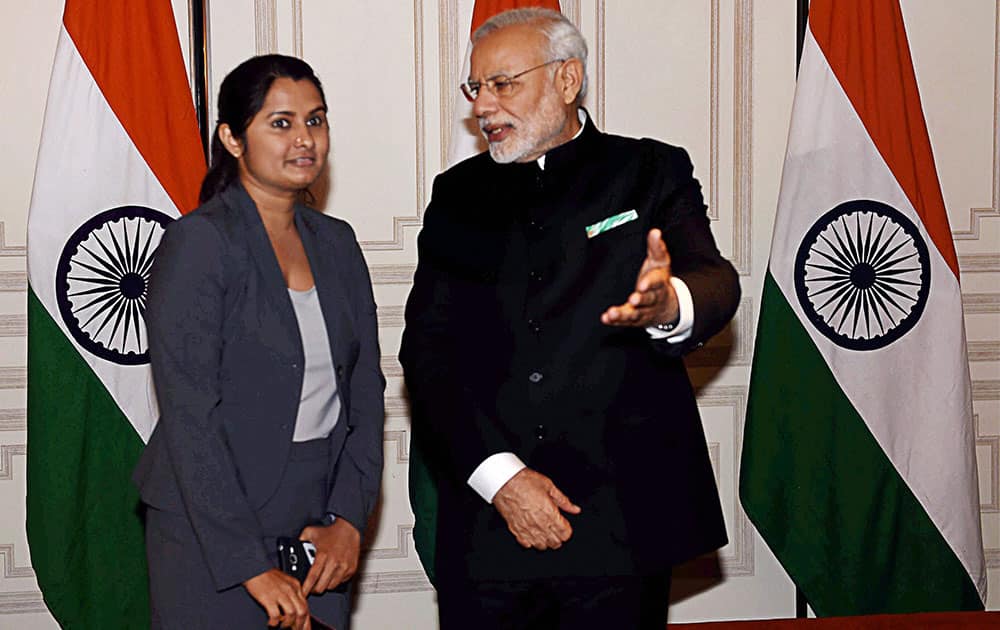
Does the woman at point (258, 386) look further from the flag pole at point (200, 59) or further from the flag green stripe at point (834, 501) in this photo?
the flag green stripe at point (834, 501)

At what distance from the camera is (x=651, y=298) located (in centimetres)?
197

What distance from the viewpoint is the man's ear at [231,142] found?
2.53 metres

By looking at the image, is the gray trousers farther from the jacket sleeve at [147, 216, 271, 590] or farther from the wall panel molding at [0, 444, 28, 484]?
the wall panel molding at [0, 444, 28, 484]

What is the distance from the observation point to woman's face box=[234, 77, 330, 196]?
249cm

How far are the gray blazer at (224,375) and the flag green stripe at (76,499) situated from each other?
1.25 m

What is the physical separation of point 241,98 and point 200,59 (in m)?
1.53

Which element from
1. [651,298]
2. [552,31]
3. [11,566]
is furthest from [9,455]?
[651,298]

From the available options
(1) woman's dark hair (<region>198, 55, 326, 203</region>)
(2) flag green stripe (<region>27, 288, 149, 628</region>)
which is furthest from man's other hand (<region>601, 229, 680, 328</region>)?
(2) flag green stripe (<region>27, 288, 149, 628</region>)

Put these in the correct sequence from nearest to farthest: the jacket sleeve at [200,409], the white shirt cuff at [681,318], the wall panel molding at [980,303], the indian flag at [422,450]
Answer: the white shirt cuff at [681,318] → the jacket sleeve at [200,409] → the indian flag at [422,450] → the wall panel molding at [980,303]

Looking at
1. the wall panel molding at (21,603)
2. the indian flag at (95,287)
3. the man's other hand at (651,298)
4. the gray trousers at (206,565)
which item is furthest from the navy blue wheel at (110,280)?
the man's other hand at (651,298)

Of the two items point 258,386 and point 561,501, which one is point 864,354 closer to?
point 561,501

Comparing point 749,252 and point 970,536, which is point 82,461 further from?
point 970,536

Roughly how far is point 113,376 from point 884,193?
255cm

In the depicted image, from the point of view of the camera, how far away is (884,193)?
12.8ft
